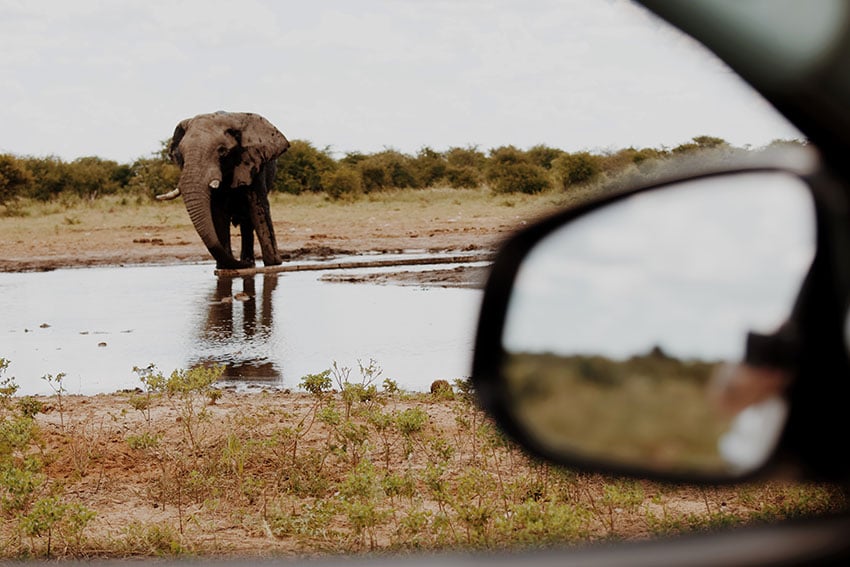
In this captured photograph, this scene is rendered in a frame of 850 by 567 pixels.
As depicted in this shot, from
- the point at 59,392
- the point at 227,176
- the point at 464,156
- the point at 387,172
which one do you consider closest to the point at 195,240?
the point at 227,176

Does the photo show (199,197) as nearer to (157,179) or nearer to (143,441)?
(143,441)

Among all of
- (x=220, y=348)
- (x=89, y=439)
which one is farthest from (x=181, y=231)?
(x=89, y=439)

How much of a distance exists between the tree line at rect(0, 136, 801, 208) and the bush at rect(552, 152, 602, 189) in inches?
128

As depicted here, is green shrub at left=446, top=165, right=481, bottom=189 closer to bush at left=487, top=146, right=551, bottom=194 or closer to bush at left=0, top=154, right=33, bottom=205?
bush at left=487, top=146, right=551, bottom=194

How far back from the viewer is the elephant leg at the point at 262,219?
15070mm

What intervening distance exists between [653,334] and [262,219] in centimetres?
1436

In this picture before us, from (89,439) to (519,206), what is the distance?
22584mm

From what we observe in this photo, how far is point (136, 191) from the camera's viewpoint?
3656 centimetres

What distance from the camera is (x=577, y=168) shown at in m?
22.1

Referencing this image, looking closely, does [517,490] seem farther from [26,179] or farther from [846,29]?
[26,179]

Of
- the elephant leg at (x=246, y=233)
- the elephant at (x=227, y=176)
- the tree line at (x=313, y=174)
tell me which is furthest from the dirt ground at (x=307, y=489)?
the tree line at (x=313, y=174)

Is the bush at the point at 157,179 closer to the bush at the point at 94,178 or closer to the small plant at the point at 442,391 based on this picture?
the bush at the point at 94,178

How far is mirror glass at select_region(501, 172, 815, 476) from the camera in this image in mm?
976

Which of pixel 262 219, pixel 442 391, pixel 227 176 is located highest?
pixel 227 176
